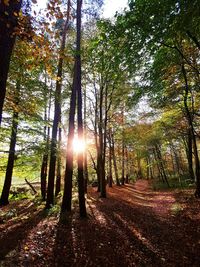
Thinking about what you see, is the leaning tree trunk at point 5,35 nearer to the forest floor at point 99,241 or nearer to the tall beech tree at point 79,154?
the forest floor at point 99,241

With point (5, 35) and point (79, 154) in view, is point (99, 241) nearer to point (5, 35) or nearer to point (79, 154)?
point (79, 154)

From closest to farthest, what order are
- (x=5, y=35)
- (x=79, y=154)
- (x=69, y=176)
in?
(x=5, y=35) < (x=79, y=154) < (x=69, y=176)

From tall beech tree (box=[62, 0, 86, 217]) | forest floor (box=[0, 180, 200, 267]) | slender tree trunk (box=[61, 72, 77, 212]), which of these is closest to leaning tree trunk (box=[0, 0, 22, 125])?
forest floor (box=[0, 180, 200, 267])

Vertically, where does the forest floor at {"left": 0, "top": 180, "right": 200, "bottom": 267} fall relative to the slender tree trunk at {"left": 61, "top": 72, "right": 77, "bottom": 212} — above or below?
below

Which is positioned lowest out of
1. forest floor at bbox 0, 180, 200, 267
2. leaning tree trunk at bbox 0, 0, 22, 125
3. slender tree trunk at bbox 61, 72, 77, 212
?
forest floor at bbox 0, 180, 200, 267

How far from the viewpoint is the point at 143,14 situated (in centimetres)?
474

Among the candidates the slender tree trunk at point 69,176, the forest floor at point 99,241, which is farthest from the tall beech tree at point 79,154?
the forest floor at point 99,241

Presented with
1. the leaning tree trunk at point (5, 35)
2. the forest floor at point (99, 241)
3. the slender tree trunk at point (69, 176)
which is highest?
the leaning tree trunk at point (5, 35)

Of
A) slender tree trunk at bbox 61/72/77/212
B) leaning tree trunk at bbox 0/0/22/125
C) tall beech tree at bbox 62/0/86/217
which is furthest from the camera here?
slender tree trunk at bbox 61/72/77/212

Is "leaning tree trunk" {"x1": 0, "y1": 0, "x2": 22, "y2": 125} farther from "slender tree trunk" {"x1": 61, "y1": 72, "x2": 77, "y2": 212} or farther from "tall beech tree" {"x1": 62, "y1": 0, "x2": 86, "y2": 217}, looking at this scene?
"slender tree trunk" {"x1": 61, "y1": 72, "x2": 77, "y2": 212}

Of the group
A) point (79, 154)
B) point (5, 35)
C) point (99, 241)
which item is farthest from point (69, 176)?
point (5, 35)

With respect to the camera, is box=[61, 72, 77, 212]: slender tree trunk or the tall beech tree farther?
box=[61, 72, 77, 212]: slender tree trunk

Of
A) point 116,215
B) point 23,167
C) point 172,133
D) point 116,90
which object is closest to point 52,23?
point 116,215

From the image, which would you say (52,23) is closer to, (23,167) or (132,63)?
(132,63)
